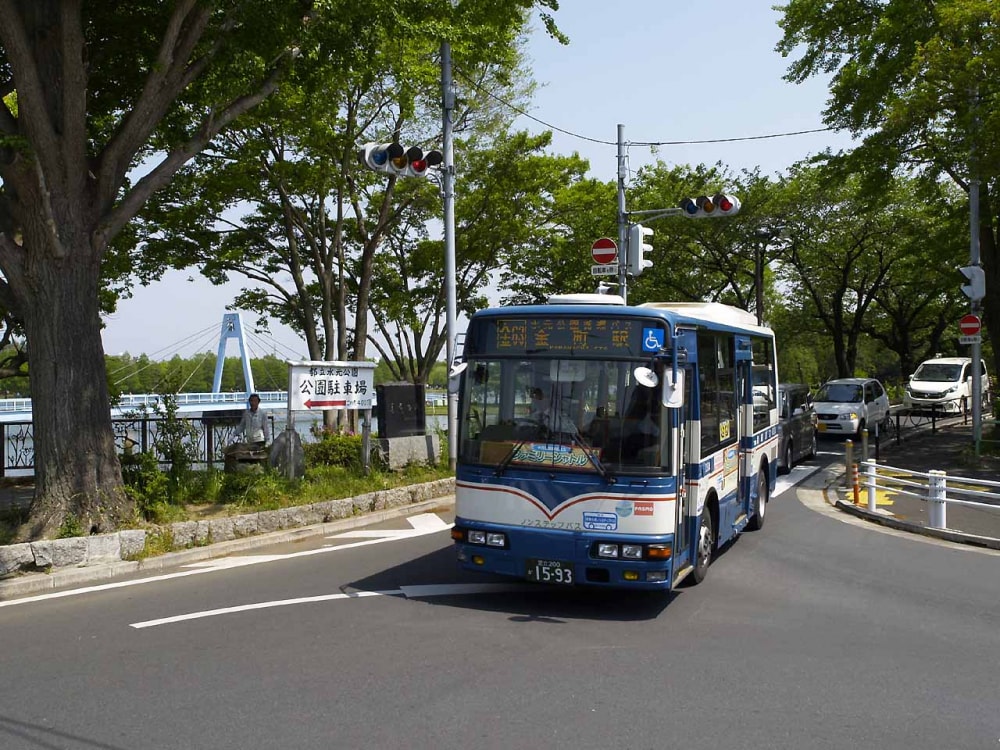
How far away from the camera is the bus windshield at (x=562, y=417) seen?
7.67 meters

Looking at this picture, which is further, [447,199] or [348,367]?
[447,199]

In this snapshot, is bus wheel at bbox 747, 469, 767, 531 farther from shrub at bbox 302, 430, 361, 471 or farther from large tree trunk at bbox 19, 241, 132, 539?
large tree trunk at bbox 19, 241, 132, 539

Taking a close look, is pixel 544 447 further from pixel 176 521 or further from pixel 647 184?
pixel 647 184

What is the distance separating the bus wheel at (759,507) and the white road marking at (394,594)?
4.52 meters

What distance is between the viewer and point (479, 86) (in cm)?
2267

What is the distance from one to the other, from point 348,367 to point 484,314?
692cm

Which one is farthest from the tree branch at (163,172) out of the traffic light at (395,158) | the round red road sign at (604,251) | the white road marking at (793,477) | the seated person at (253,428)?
the white road marking at (793,477)

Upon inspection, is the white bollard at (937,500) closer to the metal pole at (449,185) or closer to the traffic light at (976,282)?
the metal pole at (449,185)

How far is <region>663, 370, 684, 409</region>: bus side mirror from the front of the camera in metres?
7.50

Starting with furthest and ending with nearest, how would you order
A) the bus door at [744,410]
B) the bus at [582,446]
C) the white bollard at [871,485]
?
the white bollard at [871,485], the bus door at [744,410], the bus at [582,446]

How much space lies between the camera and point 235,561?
10609 mm

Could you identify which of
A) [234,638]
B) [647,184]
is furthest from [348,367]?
[647,184]

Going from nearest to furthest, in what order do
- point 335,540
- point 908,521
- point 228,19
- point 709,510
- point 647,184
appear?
1. point 709,510
2. point 228,19
3. point 335,540
4. point 908,521
5. point 647,184

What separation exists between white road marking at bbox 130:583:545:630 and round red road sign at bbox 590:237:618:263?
38.7 ft
